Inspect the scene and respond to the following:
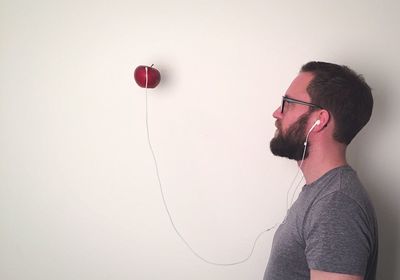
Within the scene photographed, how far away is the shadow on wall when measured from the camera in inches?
42.5

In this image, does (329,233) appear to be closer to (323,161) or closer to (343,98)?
(323,161)

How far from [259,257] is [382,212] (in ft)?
1.69

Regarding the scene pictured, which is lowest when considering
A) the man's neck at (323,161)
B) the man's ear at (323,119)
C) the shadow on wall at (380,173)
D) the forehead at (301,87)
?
the shadow on wall at (380,173)

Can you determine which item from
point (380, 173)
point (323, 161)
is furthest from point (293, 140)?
point (380, 173)

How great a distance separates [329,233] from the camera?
65cm

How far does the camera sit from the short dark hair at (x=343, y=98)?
816 mm

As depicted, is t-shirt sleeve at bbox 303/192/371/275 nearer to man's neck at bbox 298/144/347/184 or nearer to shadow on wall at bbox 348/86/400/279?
man's neck at bbox 298/144/347/184

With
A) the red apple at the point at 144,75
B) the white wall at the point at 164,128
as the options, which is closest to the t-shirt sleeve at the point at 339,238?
the white wall at the point at 164,128

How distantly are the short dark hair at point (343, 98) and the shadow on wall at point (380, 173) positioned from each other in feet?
0.91

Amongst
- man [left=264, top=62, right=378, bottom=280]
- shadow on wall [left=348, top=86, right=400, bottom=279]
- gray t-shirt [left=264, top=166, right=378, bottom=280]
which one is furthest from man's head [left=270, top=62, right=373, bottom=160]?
shadow on wall [left=348, top=86, right=400, bottom=279]

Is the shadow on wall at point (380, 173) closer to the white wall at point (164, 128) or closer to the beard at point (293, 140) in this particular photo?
the white wall at point (164, 128)

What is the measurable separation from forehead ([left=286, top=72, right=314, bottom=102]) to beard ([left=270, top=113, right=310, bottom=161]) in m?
0.06

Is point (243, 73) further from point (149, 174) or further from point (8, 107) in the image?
point (8, 107)

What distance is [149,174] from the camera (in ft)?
3.80
